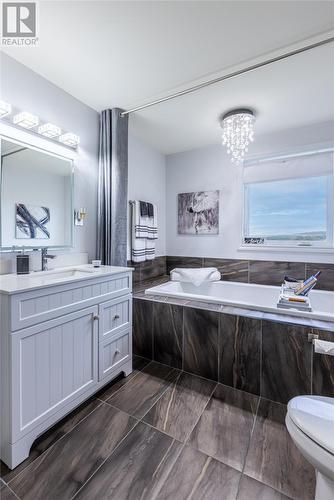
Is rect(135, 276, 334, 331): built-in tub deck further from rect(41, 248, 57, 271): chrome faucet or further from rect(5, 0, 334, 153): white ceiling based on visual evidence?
rect(5, 0, 334, 153): white ceiling

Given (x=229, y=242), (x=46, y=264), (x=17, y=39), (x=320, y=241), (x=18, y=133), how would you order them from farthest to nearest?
1. (x=229, y=242)
2. (x=320, y=241)
3. (x=46, y=264)
4. (x=18, y=133)
5. (x=17, y=39)

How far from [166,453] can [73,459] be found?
48 cm

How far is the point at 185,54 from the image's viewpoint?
5.15ft

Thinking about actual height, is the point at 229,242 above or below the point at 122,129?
below

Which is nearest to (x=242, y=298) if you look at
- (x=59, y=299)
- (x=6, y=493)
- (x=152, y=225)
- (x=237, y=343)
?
(x=237, y=343)

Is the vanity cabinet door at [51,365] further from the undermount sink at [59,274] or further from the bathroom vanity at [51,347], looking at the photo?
the undermount sink at [59,274]

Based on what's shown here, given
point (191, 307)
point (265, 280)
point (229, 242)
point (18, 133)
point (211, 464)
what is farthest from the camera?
point (229, 242)

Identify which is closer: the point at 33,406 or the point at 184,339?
the point at 33,406

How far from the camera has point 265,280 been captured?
2.76 metres

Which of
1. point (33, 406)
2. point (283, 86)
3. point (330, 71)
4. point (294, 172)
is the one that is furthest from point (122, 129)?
point (33, 406)

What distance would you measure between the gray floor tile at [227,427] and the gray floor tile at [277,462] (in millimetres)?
49

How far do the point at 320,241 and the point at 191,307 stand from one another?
173 centimetres

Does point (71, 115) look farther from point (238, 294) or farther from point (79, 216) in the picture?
point (238, 294)

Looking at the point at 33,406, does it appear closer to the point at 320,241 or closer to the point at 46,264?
the point at 46,264
